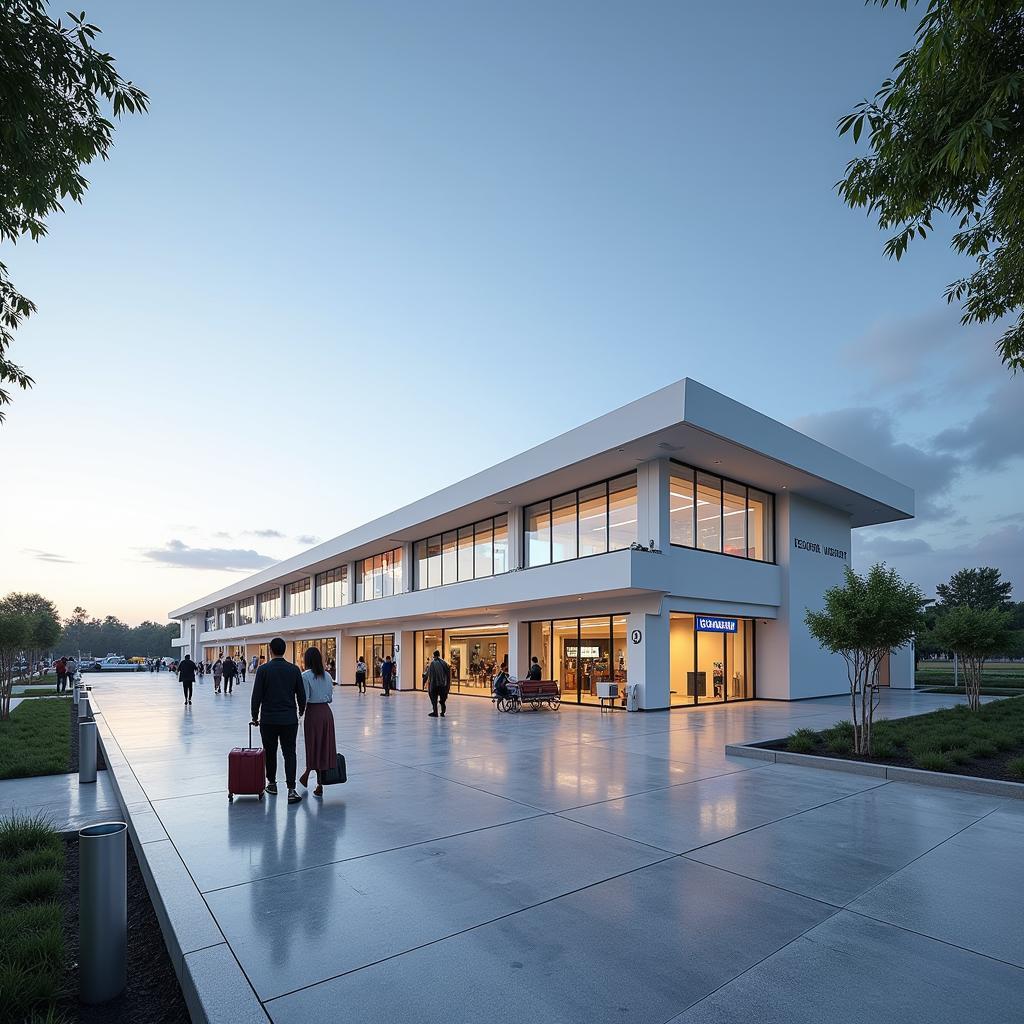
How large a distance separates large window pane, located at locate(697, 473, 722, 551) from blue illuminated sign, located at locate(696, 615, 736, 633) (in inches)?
88.6

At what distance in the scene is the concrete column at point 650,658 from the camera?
61.2ft

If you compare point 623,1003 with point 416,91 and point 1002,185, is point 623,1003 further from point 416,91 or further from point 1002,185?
point 416,91

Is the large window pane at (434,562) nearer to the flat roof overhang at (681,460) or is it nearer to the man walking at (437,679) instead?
the flat roof overhang at (681,460)

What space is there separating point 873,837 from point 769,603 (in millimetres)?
17017

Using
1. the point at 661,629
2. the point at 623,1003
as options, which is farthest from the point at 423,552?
the point at 623,1003

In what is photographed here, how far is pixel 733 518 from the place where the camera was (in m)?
21.6

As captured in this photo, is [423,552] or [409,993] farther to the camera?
[423,552]

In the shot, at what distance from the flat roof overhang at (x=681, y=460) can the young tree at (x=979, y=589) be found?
84070 millimetres

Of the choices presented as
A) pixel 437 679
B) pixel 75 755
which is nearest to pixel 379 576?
pixel 437 679

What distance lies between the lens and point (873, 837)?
6098 mm

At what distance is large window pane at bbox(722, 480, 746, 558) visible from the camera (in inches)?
835

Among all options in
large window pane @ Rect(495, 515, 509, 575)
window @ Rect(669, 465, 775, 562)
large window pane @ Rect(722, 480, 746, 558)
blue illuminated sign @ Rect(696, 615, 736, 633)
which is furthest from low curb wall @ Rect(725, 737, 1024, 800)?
large window pane @ Rect(495, 515, 509, 575)

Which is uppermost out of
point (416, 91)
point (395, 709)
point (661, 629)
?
point (416, 91)

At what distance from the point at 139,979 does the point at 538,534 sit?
20.4 meters
